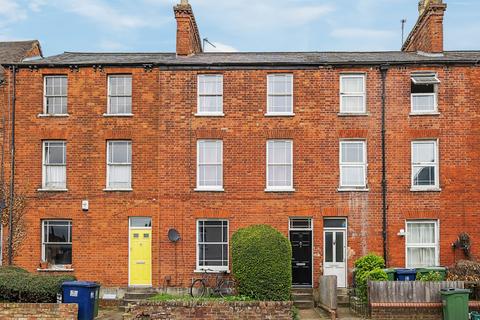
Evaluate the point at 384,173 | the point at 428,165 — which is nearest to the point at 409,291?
the point at 384,173

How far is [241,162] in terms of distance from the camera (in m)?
24.8

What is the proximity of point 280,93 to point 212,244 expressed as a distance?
6.39 metres

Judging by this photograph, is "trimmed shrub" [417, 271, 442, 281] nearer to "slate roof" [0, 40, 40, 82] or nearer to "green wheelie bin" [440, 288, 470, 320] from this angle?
"green wheelie bin" [440, 288, 470, 320]

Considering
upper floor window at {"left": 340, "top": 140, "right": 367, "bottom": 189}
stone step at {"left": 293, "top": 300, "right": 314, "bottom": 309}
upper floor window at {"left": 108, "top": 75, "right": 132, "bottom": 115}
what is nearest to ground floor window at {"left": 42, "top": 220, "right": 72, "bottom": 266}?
upper floor window at {"left": 108, "top": 75, "right": 132, "bottom": 115}

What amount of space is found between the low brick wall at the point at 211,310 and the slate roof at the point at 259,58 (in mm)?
9568

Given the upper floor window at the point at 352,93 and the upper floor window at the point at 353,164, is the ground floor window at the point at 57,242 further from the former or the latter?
the upper floor window at the point at 352,93

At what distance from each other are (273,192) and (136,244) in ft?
18.6

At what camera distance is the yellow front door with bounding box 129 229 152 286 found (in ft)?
81.1

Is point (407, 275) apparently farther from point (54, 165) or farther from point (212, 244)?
point (54, 165)

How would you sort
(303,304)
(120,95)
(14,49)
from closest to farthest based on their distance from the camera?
1. (303,304)
2. (120,95)
3. (14,49)

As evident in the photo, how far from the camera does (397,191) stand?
24438 mm

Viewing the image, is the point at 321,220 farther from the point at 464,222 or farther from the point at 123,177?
the point at 123,177

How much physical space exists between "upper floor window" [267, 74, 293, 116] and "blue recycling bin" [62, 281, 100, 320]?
982cm

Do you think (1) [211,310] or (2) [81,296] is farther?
(1) [211,310]
